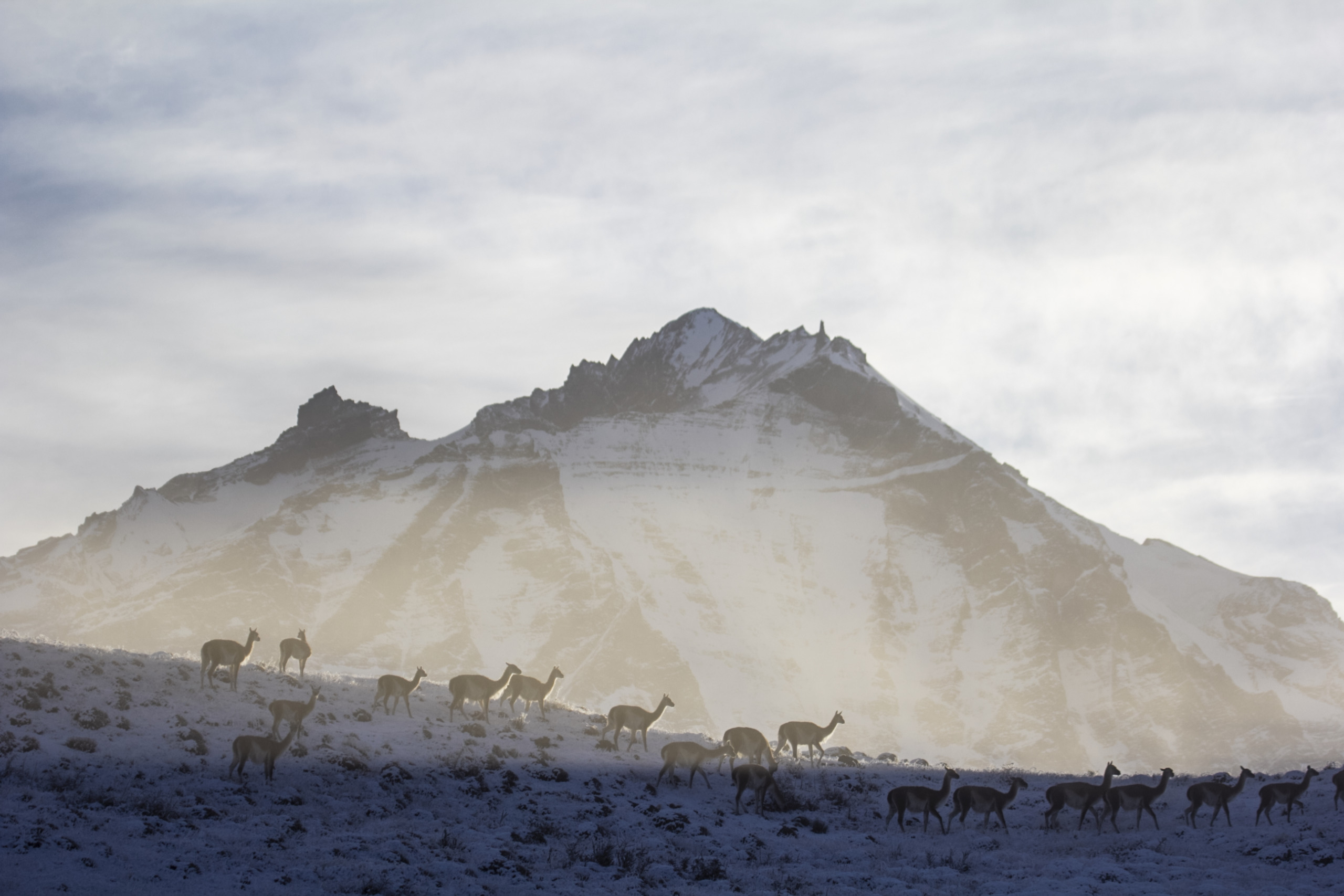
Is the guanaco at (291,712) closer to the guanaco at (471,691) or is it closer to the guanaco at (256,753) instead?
the guanaco at (256,753)

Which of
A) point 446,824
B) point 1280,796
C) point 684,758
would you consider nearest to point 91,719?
point 446,824

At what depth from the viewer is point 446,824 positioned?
27.3 metres

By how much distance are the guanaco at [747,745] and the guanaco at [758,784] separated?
3979 mm

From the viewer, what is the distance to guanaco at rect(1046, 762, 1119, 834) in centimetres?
3125

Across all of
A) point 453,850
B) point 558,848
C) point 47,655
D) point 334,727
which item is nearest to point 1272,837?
point 558,848

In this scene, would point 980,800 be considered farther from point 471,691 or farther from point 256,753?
point 256,753

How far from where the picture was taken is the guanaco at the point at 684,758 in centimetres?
3459

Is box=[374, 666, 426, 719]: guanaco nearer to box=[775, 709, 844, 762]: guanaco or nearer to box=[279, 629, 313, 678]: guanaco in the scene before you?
box=[279, 629, 313, 678]: guanaco

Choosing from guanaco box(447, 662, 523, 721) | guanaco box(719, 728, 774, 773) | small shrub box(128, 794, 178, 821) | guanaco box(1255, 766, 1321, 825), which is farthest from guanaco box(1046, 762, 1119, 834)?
small shrub box(128, 794, 178, 821)

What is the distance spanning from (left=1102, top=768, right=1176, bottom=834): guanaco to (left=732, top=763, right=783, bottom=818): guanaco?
359 inches

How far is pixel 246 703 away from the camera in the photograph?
35.3 metres

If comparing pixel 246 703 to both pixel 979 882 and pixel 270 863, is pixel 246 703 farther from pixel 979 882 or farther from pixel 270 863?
pixel 979 882

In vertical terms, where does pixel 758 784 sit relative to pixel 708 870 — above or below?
above

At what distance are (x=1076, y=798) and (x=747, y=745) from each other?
1066 centimetres
